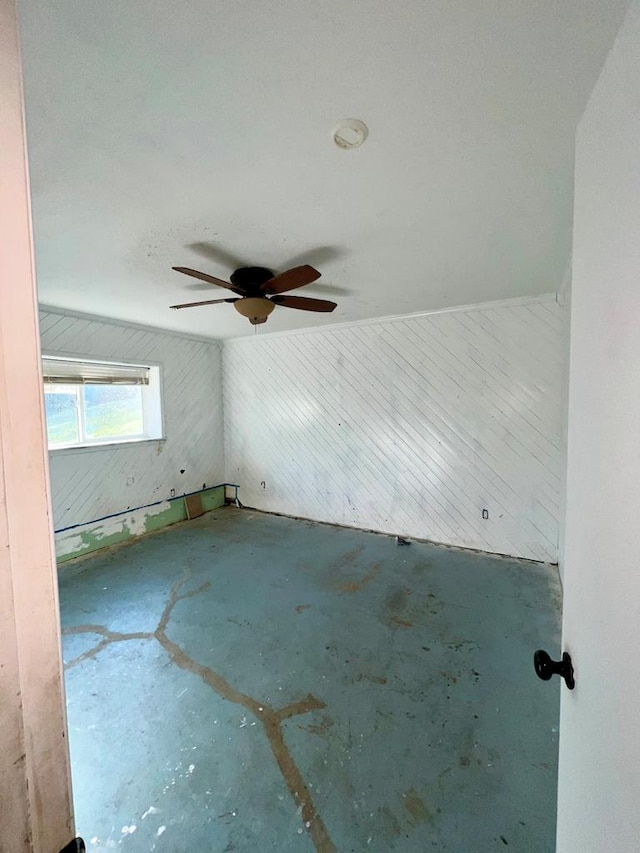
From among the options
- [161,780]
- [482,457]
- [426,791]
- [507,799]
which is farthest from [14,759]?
[482,457]

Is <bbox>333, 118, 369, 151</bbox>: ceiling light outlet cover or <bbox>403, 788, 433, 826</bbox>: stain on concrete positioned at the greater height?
<bbox>333, 118, 369, 151</bbox>: ceiling light outlet cover

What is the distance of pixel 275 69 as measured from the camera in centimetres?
98

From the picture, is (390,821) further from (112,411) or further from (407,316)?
(112,411)

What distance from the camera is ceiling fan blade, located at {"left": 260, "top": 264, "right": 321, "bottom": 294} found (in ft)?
6.29

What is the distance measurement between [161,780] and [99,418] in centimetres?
341

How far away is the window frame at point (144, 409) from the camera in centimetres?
346

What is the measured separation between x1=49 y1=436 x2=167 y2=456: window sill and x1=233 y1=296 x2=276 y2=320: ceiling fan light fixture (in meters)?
2.43

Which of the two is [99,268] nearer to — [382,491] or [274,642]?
[274,642]

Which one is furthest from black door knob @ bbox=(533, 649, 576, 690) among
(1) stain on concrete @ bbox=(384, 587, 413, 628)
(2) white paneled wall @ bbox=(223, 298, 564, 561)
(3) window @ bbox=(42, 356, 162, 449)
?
(3) window @ bbox=(42, 356, 162, 449)

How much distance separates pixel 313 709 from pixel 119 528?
310cm

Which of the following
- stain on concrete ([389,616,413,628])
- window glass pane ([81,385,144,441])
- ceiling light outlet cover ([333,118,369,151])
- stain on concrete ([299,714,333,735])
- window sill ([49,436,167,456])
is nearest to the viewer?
ceiling light outlet cover ([333,118,369,151])

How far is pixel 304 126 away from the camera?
1.17 meters

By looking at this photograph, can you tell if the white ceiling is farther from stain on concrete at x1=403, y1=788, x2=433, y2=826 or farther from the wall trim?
stain on concrete at x1=403, y1=788, x2=433, y2=826

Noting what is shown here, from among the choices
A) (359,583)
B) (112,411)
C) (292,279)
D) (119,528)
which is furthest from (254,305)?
(119,528)
